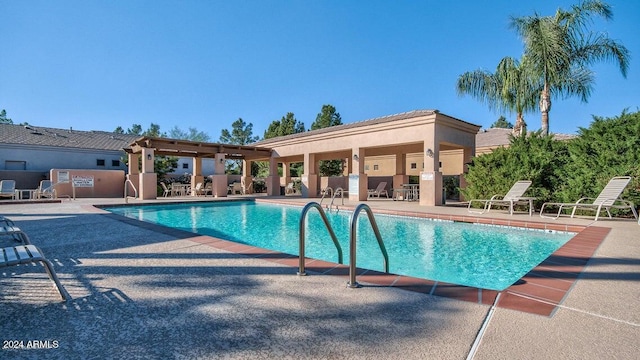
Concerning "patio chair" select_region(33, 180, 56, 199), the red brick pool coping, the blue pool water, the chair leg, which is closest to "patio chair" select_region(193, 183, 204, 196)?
"patio chair" select_region(33, 180, 56, 199)

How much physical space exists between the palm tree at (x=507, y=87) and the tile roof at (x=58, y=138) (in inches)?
1194

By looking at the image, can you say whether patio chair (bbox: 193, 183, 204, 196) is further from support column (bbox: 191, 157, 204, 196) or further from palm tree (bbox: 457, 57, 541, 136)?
palm tree (bbox: 457, 57, 541, 136)

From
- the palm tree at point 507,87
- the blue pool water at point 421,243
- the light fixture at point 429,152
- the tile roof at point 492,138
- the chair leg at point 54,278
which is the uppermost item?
the palm tree at point 507,87

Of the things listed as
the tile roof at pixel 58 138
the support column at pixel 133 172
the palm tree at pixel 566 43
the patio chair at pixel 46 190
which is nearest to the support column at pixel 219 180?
the support column at pixel 133 172

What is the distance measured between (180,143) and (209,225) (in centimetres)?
943

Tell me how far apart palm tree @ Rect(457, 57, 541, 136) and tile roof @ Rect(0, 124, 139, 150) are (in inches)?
1194

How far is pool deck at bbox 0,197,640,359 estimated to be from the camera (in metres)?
1.91

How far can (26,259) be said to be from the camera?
2518mm

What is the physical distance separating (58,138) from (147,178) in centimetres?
1856

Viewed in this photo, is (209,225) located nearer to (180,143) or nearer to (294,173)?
(180,143)

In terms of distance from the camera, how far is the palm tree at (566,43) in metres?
14.0

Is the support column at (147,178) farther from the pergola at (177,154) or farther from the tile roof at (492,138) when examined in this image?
the tile roof at (492,138)

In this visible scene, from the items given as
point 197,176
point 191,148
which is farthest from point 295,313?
point 197,176

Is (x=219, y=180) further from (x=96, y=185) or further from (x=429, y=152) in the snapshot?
(x=429, y=152)
